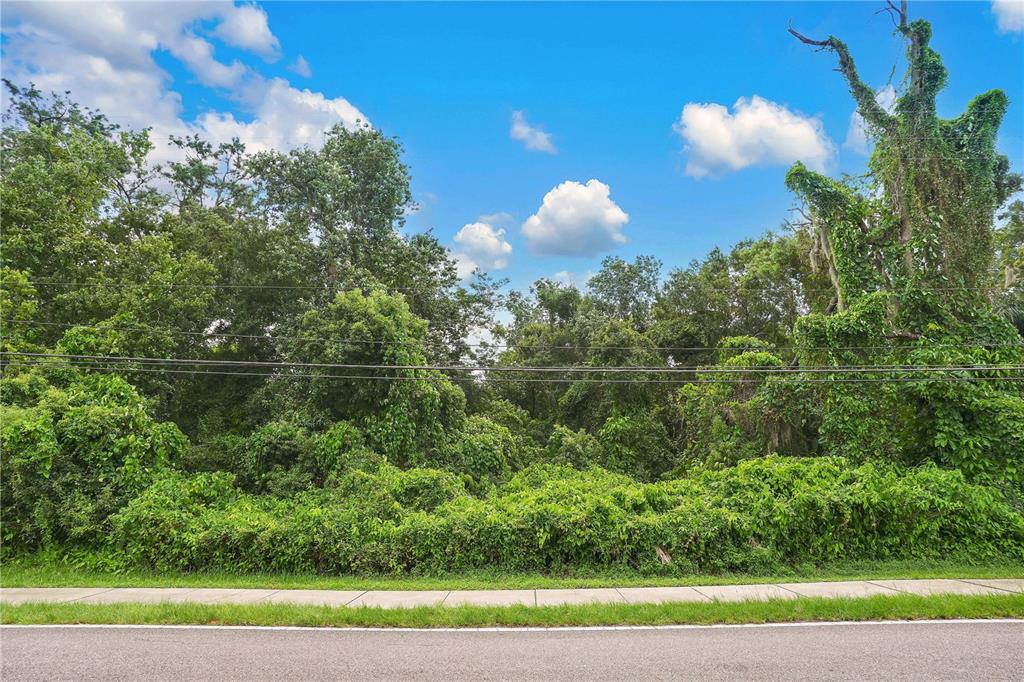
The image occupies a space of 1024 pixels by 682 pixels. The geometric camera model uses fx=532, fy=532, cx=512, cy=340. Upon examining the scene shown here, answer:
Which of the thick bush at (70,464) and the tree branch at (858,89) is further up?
the tree branch at (858,89)

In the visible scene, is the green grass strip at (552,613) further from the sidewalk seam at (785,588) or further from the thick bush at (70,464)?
the thick bush at (70,464)

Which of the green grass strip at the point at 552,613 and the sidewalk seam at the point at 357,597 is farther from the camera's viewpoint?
the sidewalk seam at the point at 357,597

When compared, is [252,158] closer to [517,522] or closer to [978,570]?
[517,522]

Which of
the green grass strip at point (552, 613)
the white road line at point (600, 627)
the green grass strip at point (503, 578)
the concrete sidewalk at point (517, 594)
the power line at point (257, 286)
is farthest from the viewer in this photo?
the power line at point (257, 286)

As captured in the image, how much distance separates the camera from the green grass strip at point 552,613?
6.91 m

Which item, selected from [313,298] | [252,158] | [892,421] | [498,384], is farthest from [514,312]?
[892,421]

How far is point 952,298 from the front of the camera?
564 inches

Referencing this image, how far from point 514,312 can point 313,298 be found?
41.5ft

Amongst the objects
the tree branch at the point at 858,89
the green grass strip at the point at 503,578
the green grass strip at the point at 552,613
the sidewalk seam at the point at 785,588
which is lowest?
the green grass strip at the point at 503,578

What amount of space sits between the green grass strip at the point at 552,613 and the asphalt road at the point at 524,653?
0.34 meters

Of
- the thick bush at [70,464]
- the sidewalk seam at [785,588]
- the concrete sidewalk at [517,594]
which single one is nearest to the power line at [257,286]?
the thick bush at [70,464]

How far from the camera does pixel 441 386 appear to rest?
722 inches

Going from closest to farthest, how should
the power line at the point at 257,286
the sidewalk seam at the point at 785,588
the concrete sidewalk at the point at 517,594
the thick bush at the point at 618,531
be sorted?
the concrete sidewalk at the point at 517,594
the sidewalk seam at the point at 785,588
the thick bush at the point at 618,531
the power line at the point at 257,286

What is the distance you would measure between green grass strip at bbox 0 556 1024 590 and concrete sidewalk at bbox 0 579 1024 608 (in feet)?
1.34
